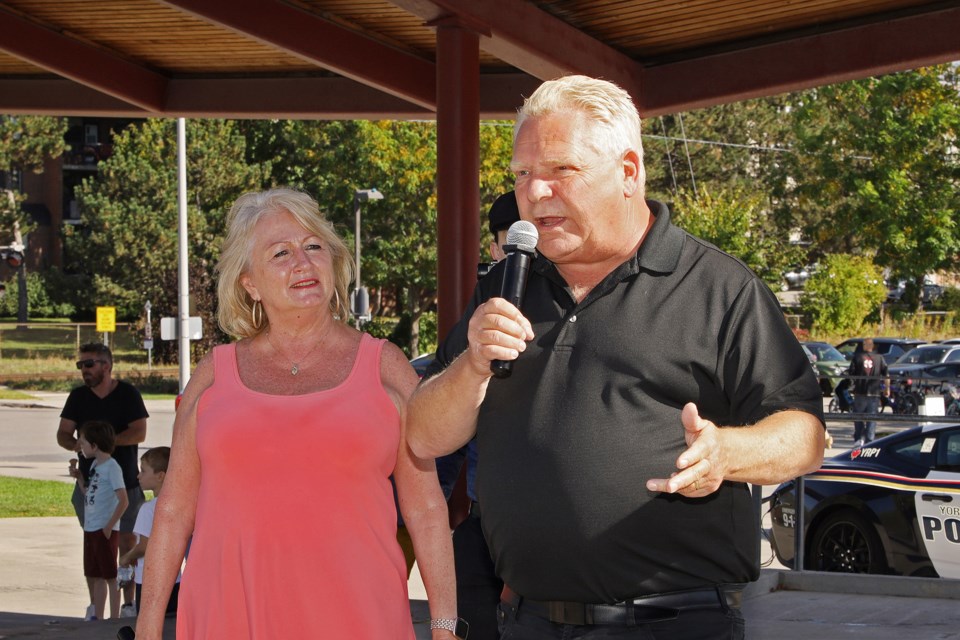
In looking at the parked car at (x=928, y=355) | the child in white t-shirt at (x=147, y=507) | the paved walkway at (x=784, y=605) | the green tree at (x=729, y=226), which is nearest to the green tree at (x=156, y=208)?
the green tree at (x=729, y=226)

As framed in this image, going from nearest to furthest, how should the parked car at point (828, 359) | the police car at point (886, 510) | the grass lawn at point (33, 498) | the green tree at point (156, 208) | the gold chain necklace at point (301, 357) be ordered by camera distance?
the gold chain necklace at point (301, 357) → the police car at point (886, 510) → the grass lawn at point (33, 498) → the parked car at point (828, 359) → the green tree at point (156, 208)

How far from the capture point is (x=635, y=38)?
9906 mm

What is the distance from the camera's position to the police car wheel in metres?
10.6

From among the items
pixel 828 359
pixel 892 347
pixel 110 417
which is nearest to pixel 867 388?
pixel 110 417

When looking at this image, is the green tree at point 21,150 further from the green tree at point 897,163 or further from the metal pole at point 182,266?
the green tree at point 897,163

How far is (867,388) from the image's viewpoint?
20.0 m

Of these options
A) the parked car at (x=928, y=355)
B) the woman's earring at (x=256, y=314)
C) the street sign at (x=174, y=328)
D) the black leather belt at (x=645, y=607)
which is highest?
the street sign at (x=174, y=328)

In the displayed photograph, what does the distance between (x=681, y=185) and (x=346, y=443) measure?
62162 mm

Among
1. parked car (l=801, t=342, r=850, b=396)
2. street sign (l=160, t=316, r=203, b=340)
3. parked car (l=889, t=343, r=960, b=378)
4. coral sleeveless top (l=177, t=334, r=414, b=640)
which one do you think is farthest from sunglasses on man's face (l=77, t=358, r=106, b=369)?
parked car (l=801, t=342, r=850, b=396)

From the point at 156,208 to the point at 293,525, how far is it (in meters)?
49.7

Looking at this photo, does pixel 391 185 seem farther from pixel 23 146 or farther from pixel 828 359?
pixel 23 146

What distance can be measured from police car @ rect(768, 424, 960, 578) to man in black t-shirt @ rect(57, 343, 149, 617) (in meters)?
5.15

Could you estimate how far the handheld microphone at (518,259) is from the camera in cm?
271

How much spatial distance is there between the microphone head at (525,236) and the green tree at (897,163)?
114ft
